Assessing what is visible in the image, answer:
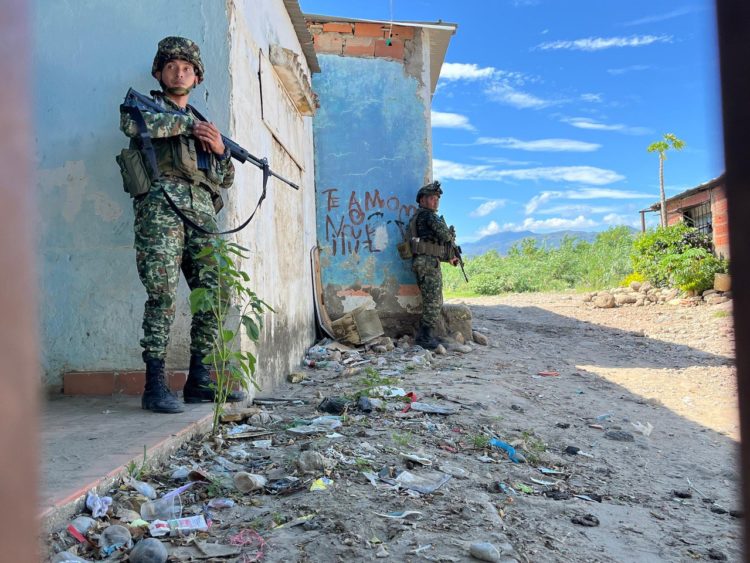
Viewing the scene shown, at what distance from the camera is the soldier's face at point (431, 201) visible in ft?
22.1

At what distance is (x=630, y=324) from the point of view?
9086 millimetres

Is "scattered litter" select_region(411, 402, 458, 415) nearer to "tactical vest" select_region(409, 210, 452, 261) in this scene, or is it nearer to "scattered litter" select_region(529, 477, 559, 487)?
"scattered litter" select_region(529, 477, 559, 487)

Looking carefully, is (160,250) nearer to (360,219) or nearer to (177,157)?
(177,157)

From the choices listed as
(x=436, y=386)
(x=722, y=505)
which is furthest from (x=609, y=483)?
(x=436, y=386)

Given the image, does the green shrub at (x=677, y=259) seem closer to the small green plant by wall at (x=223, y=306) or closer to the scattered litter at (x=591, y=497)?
the scattered litter at (x=591, y=497)

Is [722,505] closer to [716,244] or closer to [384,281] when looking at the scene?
[384,281]

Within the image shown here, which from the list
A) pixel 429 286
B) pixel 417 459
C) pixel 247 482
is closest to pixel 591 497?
pixel 417 459

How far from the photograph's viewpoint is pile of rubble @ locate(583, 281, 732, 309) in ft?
32.3

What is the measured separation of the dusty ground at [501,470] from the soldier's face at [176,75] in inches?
71.6

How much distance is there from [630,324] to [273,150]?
6.86 metres

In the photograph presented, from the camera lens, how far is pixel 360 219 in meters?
7.08

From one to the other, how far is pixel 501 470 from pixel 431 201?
459 centimetres

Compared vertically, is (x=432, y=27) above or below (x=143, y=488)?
above

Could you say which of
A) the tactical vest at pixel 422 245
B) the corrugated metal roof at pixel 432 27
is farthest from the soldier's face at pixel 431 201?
the corrugated metal roof at pixel 432 27
